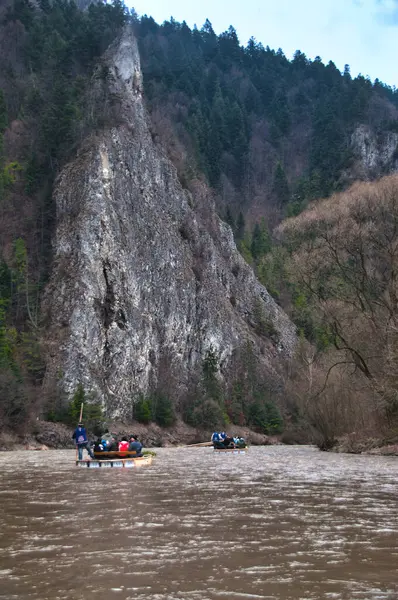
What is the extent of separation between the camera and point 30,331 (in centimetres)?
6581

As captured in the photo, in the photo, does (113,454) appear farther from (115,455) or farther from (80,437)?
(80,437)

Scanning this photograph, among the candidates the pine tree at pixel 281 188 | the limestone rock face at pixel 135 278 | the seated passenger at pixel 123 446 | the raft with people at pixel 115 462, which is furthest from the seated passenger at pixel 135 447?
the pine tree at pixel 281 188

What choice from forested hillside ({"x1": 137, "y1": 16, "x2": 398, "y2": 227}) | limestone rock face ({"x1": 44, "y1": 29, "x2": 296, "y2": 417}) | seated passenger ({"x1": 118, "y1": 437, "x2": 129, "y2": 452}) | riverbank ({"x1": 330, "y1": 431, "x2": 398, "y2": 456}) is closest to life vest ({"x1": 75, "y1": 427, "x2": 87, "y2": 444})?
seated passenger ({"x1": 118, "y1": 437, "x2": 129, "y2": 452})

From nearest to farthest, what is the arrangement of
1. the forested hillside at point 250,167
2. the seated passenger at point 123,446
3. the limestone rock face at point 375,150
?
the seated passenger at point 123,446 → the forested hillside at point 250,167 → the limestone rock face at point 375,150

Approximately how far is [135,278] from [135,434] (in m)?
19.5

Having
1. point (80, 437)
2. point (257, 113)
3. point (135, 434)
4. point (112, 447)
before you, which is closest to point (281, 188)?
point (257, 113)

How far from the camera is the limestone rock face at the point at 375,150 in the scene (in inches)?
5472

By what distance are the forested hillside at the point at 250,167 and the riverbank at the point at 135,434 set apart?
167 cm

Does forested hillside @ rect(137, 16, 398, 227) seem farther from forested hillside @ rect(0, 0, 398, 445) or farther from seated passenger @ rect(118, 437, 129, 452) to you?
seated passenger @ rect(118, 437, 129, 452)

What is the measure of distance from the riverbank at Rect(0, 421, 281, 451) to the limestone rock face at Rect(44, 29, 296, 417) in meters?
3.42

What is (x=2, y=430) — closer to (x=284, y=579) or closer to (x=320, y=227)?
(x=320, y=227)

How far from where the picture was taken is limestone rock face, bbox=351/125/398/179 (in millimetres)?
139000

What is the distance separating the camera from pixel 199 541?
35.1ft

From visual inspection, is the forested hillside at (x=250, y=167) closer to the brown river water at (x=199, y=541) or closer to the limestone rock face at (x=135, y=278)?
the limestone rock face at (x=135, y=278)
